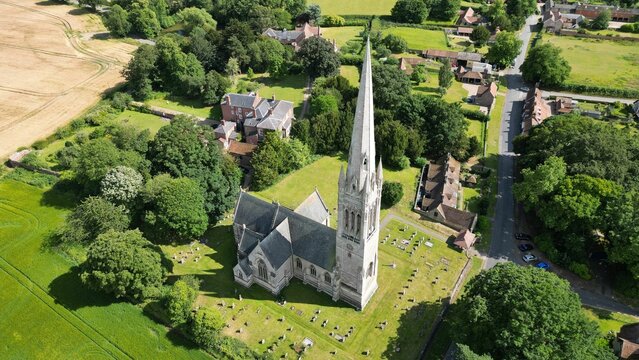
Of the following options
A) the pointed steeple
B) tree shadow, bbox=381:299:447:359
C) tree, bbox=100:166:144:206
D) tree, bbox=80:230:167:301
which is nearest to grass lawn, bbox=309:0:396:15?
tree, bbox=100:166:144:206

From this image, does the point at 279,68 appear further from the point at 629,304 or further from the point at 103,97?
the point at 629,304

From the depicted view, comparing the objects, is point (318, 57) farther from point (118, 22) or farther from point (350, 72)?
point (118, 22)

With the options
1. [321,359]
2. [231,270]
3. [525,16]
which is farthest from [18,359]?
[525,16]

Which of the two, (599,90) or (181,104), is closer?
(181,104)

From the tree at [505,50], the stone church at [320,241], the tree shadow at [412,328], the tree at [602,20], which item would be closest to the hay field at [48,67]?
the stone church at [320,241]

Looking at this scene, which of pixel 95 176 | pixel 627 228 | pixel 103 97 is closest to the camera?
pixel 627 228

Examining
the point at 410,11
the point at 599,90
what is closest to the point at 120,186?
the point at 599,90

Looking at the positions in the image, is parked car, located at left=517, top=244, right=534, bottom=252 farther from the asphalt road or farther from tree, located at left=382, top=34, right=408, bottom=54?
tree, located at left=382, top=34, right=408, bottom=54
